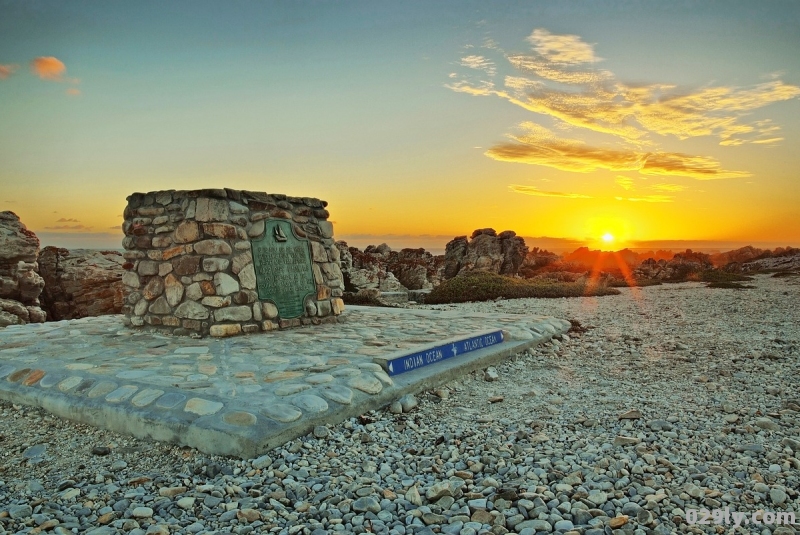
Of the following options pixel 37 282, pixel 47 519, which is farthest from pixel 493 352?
pixel 37 282

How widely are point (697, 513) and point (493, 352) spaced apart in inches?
172

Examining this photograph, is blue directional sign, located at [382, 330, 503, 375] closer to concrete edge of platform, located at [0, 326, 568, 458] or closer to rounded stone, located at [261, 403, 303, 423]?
concrete edge of platform, located at [0, 326, 568, 458]

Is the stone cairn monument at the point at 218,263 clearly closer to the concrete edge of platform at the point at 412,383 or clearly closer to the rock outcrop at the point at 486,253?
the concrete edge of platform at the point at 412,383

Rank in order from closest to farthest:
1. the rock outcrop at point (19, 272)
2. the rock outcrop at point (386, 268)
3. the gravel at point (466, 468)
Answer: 1. the gravel at point (466, 468)
2. the rock outcrop at point (19, 272)
3. the rock outcrop at point (386, 268)

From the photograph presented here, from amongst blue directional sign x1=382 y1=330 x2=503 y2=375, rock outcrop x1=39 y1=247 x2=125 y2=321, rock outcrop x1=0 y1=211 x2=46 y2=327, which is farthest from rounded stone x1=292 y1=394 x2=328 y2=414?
rock outcrop x1=39 y1=247 x2=125 y2=321

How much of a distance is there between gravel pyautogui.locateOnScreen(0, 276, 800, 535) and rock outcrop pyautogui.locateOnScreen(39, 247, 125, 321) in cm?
969

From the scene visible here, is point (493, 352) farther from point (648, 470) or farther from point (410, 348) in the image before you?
point (648, 470)

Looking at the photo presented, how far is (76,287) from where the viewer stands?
14961mm

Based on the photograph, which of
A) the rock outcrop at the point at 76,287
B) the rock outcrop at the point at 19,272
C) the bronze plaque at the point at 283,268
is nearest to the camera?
the bronze plaque at the point at 283,268

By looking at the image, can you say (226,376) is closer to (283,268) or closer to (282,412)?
(282,412)

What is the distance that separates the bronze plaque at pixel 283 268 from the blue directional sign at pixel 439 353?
3029 mm

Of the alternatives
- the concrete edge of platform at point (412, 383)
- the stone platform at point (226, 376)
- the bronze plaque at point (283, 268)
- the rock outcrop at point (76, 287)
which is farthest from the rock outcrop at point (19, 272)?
the concrete edge of platform at point (412, 383)

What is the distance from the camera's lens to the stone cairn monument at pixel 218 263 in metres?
8.06

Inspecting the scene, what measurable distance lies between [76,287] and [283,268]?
30.3 ft
